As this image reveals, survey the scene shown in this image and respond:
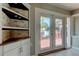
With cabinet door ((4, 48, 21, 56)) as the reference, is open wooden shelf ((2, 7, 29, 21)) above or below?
above

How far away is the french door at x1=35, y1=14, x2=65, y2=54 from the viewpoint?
175 centimetres

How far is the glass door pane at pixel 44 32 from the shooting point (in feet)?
5.81

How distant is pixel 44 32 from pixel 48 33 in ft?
0.24

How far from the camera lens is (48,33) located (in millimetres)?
1829

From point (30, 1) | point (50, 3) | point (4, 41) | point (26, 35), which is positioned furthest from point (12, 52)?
point (50, 3)

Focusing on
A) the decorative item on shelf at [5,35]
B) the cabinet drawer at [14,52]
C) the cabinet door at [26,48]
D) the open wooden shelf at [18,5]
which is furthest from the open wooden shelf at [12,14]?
the cabinet drawer at [14,52]

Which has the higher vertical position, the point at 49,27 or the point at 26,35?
the point at 49,27

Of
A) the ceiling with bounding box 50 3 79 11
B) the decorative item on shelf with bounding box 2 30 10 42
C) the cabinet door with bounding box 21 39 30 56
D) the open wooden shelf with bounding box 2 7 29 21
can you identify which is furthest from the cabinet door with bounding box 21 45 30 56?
the ceiling with bounding box 50 3 79 11

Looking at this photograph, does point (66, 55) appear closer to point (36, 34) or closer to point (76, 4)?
point (36, 34)

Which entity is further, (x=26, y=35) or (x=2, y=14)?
(x=26, y=35)

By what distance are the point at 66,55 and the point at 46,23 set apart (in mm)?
594

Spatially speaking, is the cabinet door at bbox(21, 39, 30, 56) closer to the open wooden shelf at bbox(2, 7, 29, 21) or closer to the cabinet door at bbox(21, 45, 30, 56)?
the cabinet door at bbox(21, 45, 30, 56)

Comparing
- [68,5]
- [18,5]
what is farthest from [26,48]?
[68,5]

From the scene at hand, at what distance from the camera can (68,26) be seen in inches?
73.5
